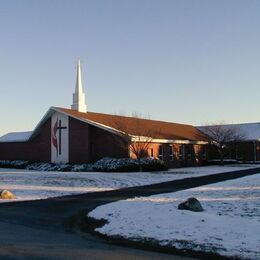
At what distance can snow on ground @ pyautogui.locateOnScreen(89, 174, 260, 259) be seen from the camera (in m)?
9.66

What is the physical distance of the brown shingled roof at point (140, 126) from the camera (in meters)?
42.1

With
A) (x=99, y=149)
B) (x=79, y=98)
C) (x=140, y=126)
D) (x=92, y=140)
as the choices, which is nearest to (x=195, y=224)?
(x=99, y=149)

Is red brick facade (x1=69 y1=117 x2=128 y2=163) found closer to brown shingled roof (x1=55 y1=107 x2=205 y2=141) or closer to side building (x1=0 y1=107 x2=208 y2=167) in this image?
side building (x1=0 y1=107 x2=208 y2=167)

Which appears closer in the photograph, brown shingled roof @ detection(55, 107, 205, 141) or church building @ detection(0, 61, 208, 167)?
→ church building @ detection(0, 61, 208, 167)

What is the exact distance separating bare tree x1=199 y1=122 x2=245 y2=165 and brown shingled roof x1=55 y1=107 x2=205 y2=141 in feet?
4.67

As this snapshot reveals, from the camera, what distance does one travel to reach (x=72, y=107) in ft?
161

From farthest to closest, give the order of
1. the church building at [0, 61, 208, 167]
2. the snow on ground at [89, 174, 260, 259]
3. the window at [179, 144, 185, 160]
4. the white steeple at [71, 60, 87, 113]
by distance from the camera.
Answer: the white steeple at [71, 60, 87, 113] < the window at [179, 144, 185, 160] < the church building at [0, 61, 208, 167] < the snow on ground at [89, 174, 260, 259]

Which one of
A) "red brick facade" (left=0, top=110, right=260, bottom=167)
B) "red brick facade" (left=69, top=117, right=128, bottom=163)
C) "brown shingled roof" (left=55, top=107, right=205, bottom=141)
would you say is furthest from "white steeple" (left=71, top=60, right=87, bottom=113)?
"red brick facade" (left=69, top=117, right=128, bottom=163)

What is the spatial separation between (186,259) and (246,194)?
10.1m

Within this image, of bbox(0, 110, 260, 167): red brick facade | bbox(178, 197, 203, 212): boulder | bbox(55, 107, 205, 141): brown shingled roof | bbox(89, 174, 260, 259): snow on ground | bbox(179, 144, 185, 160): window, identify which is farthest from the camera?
bbox(179, 144, 185, 160): window

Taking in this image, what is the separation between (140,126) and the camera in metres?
44.6

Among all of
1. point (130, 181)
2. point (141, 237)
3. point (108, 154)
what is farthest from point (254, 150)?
point (141, 237)

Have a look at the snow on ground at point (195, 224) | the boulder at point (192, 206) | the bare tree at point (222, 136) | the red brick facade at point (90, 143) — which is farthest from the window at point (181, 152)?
the boulder at point (192, 206)

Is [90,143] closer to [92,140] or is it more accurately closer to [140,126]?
[92,140]
